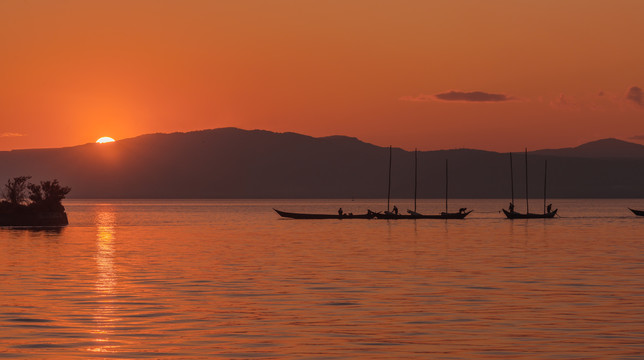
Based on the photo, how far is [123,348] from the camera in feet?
84.3

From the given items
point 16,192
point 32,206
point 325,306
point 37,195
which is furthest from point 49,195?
point 325,306

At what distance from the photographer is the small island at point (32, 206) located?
135m

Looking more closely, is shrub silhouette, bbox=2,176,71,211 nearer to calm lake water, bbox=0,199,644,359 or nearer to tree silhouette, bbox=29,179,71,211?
tree silhouette, bbox=29,179,71,211

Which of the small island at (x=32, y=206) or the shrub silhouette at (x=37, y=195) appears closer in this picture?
the small island at (x=32, y=206)

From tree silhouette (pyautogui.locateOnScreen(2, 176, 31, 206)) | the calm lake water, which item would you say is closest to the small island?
tree silhouette (pyautogui.locateOnScreen(2, 176, 31, 206))

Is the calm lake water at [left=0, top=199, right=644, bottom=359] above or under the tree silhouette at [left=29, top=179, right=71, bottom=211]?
under

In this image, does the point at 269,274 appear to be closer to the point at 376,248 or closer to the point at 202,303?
the point at 202,303

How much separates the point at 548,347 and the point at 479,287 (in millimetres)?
16868

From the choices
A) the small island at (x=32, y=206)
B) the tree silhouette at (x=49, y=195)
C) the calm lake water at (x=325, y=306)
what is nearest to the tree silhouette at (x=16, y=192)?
the small island at (x=32, y=206)

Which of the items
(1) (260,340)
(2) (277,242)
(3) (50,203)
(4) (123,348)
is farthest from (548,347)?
(3) (50,203)

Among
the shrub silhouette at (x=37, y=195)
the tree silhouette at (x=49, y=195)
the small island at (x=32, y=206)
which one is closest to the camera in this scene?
the small island at (x=32, y=206)

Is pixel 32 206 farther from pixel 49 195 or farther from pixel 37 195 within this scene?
pixel 49 195

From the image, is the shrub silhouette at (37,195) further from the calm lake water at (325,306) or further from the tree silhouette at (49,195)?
the calm lake water at (325,306)

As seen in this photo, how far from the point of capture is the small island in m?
135
